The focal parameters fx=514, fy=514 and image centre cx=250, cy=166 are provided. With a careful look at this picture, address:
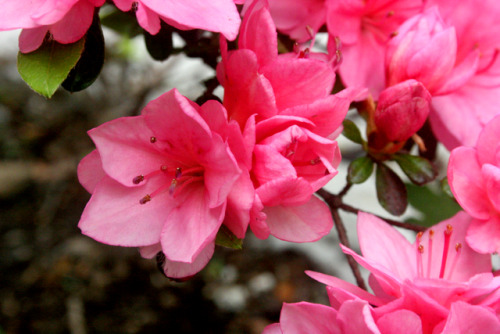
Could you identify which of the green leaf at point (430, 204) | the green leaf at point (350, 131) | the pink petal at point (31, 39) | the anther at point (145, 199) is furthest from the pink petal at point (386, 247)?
the green leaf at point (430, 204)

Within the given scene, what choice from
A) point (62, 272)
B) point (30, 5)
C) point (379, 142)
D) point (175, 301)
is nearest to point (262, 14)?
point (30, 5)

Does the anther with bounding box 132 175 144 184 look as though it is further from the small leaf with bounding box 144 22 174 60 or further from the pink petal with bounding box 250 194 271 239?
the small leaf with bounding box 144 22 174 60

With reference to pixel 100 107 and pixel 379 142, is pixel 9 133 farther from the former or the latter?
pixel 379 142

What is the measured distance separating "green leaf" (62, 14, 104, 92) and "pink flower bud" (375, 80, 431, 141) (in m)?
0.48

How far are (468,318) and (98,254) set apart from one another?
5.98ft

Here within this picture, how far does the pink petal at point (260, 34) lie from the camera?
2.28 feet

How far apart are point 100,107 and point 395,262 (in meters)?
1.97

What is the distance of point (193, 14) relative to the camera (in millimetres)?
644

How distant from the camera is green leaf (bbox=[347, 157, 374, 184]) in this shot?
97 centimetres

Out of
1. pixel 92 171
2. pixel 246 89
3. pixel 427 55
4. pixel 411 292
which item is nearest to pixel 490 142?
pixel 427 55

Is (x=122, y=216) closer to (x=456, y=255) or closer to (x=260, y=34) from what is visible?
(x=260, y=34)

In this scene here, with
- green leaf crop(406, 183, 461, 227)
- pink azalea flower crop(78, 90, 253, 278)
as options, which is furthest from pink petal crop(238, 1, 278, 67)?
green leaf crop(406, 183, 461, 227)

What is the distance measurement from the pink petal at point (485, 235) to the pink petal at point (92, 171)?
58cm

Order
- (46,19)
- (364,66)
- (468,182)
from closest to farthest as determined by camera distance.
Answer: (46,19) < (468,182) < (364,66)
